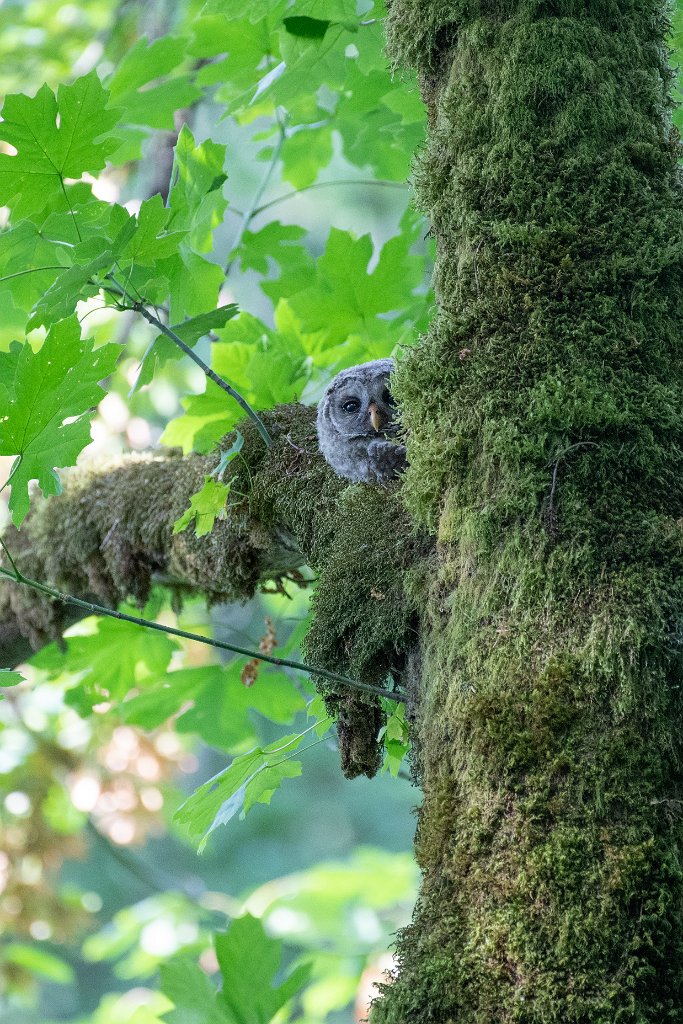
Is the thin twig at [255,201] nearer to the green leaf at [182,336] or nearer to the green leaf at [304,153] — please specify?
the green leaf at [304,153]

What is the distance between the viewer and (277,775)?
1.62m

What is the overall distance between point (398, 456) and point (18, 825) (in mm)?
2842

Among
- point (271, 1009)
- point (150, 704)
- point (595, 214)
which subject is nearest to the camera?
point (595, 214)

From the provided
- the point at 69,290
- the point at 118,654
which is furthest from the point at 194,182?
Result: the point at 118,654

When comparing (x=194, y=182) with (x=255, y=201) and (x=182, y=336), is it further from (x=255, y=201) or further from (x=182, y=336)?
(x=255, y=201)

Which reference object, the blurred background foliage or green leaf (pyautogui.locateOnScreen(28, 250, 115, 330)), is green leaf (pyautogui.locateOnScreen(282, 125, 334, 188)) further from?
green leaf (pyautogui.locateOnScreen(28, 250, 115, 330))

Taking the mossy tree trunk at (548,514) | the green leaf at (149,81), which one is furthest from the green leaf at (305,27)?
the mossy tree trunk at (548,514)

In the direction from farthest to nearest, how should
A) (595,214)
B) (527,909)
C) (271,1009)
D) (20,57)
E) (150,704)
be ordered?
(20,57) → (150,704) → (271,1009) → (595,214) → (527,909)

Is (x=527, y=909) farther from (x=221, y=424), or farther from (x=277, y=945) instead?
(x=221, y=424)

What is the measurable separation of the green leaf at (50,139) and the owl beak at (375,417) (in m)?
0.86

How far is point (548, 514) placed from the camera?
3.61 feet

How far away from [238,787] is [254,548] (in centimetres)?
50

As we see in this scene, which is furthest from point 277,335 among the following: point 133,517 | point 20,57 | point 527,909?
point 20,57

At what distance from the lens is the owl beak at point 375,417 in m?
2.16
